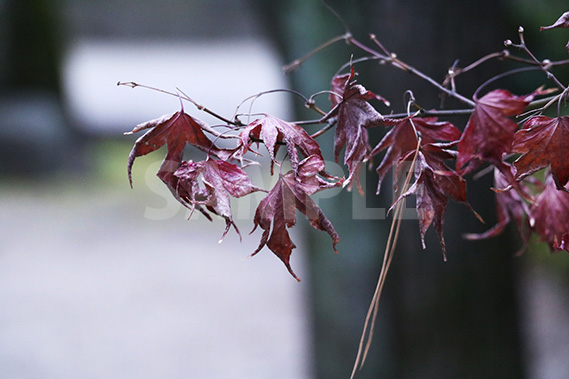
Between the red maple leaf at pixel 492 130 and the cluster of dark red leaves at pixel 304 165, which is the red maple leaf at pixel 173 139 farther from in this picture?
the red maple leaf at pixel 492 130

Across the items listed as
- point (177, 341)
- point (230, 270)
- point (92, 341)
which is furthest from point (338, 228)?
point (230, 270)

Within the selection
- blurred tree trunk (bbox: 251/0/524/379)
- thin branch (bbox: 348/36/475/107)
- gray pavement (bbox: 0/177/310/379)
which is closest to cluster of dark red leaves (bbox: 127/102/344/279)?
thin branch (bbox: 348/36/475/107)

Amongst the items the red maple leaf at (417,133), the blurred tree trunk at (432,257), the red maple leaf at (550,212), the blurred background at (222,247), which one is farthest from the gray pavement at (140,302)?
the red maple leaf at (417,133)

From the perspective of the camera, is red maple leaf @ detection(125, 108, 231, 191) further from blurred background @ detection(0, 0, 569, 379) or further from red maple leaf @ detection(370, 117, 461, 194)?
blurred background @ detection(0, 0, 569, 379)

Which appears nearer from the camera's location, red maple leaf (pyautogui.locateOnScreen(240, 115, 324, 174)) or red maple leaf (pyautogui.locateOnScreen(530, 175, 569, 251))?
red maple leaf (pyautogui.locateOnScreen(240, 115, 324, 174))

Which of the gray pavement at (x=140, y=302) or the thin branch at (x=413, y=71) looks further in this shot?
the gray pavement at (x=140, y=302)
